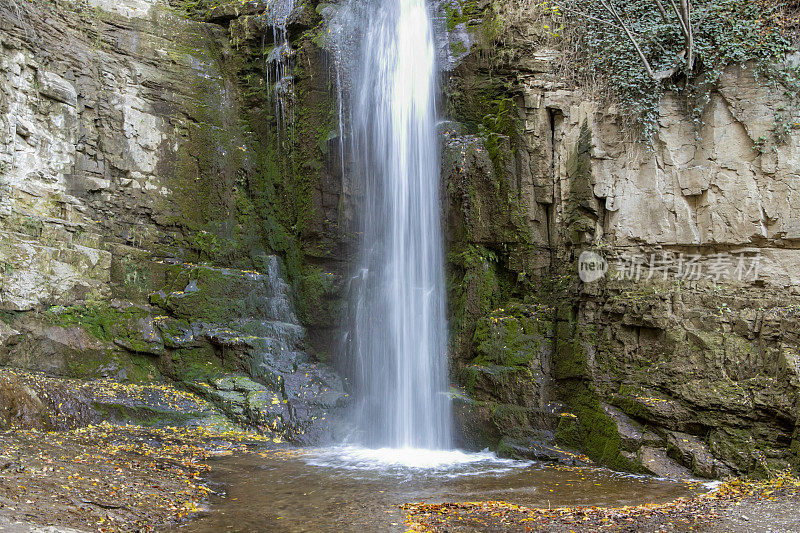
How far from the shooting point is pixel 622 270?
947 centimetres

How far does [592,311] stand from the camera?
954cm

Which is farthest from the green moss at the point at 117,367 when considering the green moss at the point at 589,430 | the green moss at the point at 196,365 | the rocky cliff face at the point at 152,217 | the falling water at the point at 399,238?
the green moss at the point at 589,430

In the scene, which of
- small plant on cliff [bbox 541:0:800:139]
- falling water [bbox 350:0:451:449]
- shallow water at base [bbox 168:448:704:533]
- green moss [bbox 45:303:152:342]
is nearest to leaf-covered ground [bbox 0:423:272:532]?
shallow water at base [bbox 168:448:704:533]

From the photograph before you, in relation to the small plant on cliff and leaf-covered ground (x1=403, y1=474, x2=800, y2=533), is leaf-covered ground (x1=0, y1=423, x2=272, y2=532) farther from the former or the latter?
the small plant on cliff

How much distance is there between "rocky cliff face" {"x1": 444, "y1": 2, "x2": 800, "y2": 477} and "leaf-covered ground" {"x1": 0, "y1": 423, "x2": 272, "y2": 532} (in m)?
4.66

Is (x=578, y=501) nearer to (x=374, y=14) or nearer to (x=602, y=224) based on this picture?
(x=602, y=224)

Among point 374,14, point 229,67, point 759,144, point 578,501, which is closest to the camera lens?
point 578,501

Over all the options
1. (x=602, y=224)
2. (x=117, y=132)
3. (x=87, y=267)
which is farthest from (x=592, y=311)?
(x=117, y=132)

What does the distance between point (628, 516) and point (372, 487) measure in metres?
2.87

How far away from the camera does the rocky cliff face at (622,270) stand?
7.88m

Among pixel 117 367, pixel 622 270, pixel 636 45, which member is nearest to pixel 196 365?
pixel 117 367

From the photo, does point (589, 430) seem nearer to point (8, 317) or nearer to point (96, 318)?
point (96, 318)

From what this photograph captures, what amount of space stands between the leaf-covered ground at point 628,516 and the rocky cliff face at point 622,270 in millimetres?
1472

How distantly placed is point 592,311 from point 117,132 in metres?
9.90
